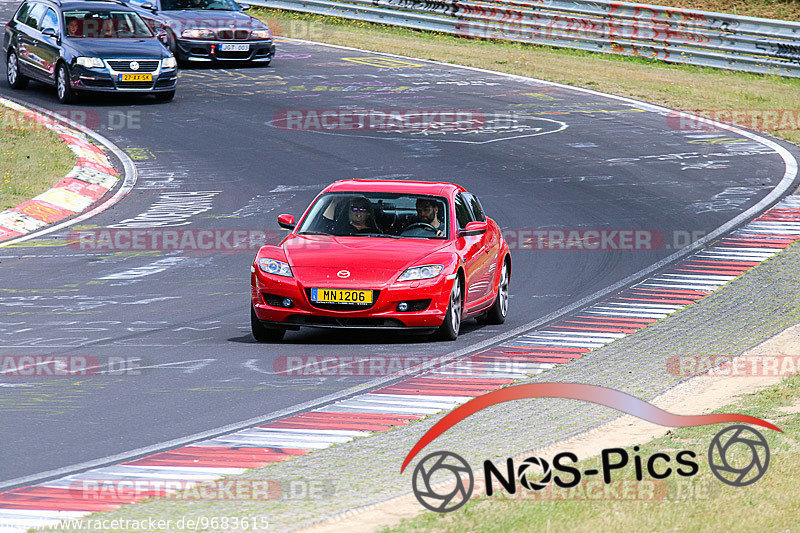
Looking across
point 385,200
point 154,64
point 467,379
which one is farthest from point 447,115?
point 467,379

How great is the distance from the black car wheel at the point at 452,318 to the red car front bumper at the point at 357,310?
0.14 m

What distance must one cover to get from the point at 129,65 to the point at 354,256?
1446cm

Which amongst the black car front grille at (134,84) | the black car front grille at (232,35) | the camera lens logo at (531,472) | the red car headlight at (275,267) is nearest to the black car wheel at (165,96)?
the black car front grille at (134,84)

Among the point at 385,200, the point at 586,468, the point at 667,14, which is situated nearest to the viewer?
the point at 586,468

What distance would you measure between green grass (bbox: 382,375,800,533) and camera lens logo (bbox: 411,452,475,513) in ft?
0.33

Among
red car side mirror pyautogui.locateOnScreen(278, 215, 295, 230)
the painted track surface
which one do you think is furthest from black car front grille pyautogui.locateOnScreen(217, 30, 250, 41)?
red car side mirror pyautogui.locateOnScreen(278, 215, 295, 230)

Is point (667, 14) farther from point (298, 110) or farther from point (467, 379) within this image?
point (467, 379)

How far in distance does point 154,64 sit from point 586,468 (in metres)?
19.3

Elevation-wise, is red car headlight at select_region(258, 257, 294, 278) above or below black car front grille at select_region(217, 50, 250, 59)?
below

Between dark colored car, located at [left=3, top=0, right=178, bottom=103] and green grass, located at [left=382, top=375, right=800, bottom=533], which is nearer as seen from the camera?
green grass, located at [left=382, top=375, right=800, bottom=533]

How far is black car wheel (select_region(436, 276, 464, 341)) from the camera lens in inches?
471

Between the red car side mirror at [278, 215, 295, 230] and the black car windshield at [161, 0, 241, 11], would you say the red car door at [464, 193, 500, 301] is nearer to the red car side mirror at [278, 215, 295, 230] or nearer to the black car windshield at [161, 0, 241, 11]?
the red car side mirror at [278, 215, 295, 230]

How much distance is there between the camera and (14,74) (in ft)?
90.2

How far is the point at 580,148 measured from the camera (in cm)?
2348
